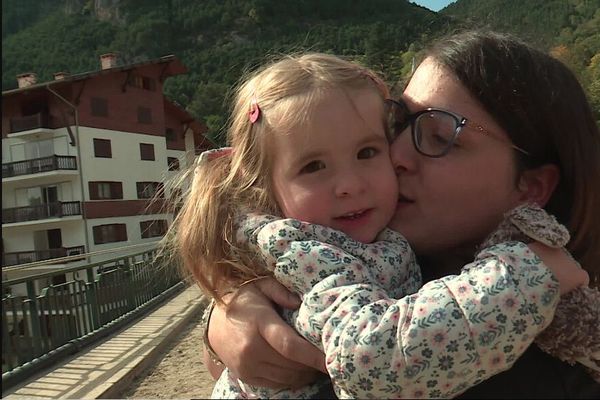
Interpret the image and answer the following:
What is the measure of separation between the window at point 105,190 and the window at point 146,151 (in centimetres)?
85

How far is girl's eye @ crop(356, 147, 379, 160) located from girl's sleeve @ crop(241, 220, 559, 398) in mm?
333

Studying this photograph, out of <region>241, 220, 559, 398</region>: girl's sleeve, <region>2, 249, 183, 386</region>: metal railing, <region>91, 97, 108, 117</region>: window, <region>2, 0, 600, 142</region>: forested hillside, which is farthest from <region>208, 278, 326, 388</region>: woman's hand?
<region>91, 97, 108, 117</region>: window

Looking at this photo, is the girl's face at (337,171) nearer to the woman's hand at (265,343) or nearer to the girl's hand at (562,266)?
the woman's hand at (265,343)

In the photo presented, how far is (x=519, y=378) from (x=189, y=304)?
33.0 ft

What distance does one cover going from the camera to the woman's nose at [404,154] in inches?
41.4

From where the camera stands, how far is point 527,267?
0.76m

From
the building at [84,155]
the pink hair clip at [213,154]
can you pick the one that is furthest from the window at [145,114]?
the pink hair clip at [213,154]

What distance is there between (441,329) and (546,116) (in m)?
0.49

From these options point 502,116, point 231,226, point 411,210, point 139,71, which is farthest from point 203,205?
point 139,71

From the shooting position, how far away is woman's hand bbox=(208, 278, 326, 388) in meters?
0.88

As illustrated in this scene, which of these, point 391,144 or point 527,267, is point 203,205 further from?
point 527,267

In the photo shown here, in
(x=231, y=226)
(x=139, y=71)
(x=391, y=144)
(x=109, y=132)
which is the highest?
(x=139, y=71)

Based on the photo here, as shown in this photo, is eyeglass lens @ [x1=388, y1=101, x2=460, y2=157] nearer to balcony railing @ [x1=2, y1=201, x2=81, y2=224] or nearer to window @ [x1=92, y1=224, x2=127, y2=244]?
window @ [x1=92, y1=224, x2=127, y2=244]

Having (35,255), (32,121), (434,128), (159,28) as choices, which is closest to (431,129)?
(434,128)
